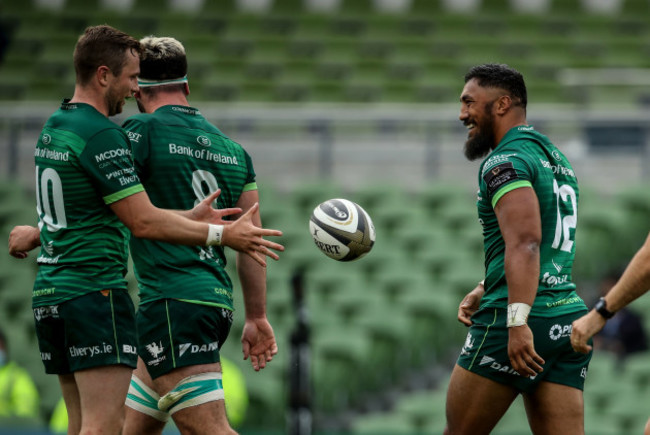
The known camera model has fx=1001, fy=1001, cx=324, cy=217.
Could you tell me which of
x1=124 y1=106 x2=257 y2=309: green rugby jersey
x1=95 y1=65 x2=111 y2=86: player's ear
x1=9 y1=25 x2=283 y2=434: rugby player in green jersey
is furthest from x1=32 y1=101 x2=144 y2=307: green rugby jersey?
x1=124 y1=106 x2=257 y2=309: green rugby jersey

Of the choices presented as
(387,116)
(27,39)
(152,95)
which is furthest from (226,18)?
(152,95)

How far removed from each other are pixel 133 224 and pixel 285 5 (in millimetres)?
12478

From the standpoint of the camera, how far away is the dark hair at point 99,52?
15.0 ft

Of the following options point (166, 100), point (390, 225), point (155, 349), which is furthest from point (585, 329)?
point (390, 225)

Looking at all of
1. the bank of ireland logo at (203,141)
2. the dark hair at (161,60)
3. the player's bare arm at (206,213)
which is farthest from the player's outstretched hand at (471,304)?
the dark hair at (161,60)

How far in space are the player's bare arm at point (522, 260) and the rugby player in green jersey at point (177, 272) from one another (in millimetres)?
1304

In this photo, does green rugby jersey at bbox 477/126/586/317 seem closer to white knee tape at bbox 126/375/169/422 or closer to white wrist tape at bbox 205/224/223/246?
white wrist tape at bbox 205/224/223/246

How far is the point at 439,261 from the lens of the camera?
10.8 meters

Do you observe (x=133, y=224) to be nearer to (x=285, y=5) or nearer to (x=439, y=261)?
(x=439, y=261)

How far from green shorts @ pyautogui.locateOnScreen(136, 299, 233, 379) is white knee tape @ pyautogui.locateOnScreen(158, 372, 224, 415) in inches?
3.2

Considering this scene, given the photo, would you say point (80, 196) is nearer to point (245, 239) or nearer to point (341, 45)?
point (245, 239)

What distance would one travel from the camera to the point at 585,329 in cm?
434

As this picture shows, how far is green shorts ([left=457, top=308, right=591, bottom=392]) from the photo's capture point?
15.7 feet

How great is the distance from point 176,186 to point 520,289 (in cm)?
169
